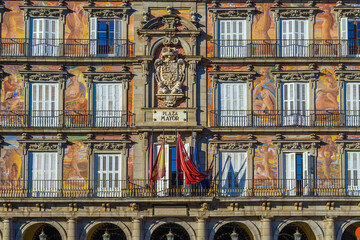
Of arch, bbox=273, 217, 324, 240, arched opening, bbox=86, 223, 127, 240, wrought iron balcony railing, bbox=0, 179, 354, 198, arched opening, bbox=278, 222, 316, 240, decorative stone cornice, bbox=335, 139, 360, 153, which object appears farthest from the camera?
arched opening, bbox=278, 222, 316, 240

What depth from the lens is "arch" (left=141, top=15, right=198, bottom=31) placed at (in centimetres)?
4825

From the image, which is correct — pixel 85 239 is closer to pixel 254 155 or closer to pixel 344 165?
pixel 254 155

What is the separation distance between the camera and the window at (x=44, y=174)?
1855 inches

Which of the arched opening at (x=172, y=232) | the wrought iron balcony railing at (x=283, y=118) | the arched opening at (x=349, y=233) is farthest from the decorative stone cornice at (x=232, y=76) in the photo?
the arched opening at (x=349, y=233)

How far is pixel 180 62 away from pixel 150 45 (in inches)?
80.2

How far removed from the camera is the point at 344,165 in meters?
47.8

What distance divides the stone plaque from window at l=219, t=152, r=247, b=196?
3153mm

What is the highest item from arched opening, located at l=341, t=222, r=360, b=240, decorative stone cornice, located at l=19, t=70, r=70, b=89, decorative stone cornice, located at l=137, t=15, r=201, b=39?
decorative stone cornice, located at l=137, t=15, r=201, b=39

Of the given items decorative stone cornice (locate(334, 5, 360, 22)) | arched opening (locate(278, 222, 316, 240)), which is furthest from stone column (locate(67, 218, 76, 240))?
decorative stone cornice (locate(334, 5, 360, 22))

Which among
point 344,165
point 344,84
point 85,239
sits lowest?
point 85,239

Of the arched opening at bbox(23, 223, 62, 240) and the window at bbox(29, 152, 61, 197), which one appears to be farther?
the arched opening at bbox(23, 223, 62, 240)

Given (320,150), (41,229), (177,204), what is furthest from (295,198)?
(41,229)

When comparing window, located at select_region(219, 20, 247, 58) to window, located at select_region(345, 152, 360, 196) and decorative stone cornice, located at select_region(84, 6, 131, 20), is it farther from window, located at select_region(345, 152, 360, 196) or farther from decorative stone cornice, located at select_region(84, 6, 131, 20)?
window, located at select_region(345, 152, 360, 196)

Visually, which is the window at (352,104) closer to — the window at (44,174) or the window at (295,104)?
the window at (295,104)
